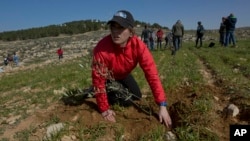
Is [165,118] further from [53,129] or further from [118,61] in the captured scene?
[53,129]

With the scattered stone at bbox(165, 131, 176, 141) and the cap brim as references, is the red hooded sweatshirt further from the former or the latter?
the scattered stone at bbox(165, 131, 176, 141)

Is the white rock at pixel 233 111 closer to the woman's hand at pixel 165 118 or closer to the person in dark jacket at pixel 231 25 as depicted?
the woman's hand at pixel 165 118

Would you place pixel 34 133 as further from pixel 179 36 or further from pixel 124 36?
pixel 179 36

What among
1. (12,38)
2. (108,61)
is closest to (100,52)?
(108,61)

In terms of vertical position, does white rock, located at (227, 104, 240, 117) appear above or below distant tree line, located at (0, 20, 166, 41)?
below

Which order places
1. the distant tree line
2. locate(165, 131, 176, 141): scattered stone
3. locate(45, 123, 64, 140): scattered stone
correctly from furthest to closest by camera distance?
the distant tree line → locate(45, 123, 64, 140): scattered stone → locate(165, 131, 176, 141): scattered stone

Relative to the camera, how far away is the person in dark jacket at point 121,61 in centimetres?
483

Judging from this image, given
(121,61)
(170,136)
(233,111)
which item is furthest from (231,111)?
(121,61)

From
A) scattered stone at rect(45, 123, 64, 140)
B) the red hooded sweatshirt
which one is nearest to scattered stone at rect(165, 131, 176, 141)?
the red hooded sweatshirt

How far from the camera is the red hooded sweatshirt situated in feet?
16.4

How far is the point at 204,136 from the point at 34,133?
2.64 meters

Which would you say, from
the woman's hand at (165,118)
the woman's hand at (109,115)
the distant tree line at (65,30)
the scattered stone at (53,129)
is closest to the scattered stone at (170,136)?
the woman's hand at (165,118)

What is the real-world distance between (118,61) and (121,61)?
50mm

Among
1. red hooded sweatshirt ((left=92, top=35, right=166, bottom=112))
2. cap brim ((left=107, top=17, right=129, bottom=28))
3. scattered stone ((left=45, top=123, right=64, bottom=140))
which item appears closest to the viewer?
cap brim ((left=107, top=17, right=129, bottom=28))
